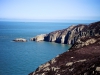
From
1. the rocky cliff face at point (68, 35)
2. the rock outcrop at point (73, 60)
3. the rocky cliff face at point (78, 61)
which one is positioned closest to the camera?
the rocky cliff face at point (78, 61)

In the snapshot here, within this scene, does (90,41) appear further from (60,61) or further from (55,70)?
(55,70)

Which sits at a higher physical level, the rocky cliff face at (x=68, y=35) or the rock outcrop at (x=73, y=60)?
the rock outcrop at (x=73, y=60)

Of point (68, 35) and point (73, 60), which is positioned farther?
point (68, 35)

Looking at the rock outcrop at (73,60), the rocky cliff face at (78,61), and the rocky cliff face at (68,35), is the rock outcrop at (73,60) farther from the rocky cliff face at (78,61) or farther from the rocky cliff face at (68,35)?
the rocky cliff face at (68,35)

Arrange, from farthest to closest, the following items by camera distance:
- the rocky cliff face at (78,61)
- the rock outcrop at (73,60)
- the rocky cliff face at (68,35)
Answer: the rocky cliff face at (68,35) < the rock outcrop at (73,60) < the rocky cliff face at (78,61)

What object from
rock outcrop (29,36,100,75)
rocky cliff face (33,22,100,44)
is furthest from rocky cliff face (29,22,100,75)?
rocky cliff face (33,22,100,44)

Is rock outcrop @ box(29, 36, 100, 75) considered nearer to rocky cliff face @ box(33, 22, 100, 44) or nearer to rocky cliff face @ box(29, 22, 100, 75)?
rocky cliff face @ box(29, 22, 100, 75)

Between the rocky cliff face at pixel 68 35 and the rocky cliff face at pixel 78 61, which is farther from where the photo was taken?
the rocky cliff face at pixel 68 35

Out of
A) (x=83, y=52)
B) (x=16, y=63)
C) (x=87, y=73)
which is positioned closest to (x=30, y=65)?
(x=16, y=63)

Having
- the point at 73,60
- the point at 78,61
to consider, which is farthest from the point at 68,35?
the point at 78,61

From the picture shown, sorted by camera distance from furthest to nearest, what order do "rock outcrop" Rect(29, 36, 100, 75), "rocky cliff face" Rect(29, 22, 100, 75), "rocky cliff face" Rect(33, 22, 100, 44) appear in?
1. "rocky cliff face" Rect(33, 22, 100, 44)
2. "rock outcrop" Rect(29, 36, 100, 75)
3. "rocky cliff face" Rect(29, 22, 100, 75)

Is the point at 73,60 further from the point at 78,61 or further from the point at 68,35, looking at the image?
the point at 68,35

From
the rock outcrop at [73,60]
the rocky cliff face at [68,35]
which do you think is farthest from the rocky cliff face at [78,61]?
the rocky cliff face at [68,35]
